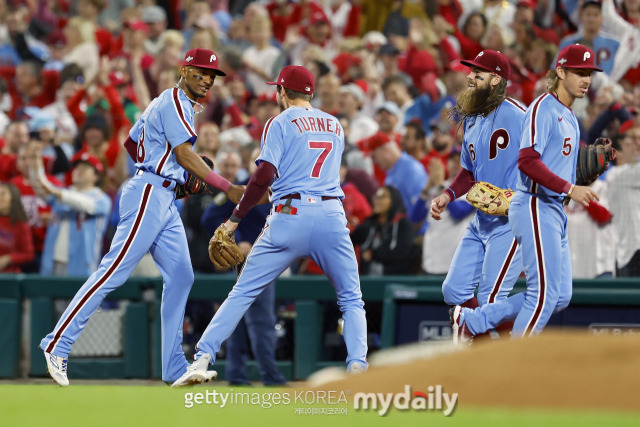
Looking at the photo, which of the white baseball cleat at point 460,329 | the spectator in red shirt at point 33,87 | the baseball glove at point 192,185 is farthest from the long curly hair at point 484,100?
the spectator in red shirt at point 33,87

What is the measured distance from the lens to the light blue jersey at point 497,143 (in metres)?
7.43

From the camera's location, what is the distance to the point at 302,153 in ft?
23.2

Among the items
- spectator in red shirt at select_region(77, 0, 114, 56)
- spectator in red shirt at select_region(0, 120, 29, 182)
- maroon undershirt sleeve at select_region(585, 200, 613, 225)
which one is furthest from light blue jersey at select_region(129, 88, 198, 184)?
spectator in red shirt at select_region(77, 0, 114, 56)

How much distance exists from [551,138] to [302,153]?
163 cm

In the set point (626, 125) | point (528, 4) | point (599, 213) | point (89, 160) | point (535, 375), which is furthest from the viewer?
point (528, 4)

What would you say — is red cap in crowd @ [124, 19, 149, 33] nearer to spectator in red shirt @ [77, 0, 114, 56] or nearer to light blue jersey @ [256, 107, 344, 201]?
spectator in red shirt @ [77, 0, 114, 56]

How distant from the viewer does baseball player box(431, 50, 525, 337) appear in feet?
24.4

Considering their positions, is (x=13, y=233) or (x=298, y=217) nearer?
(x=298, y=217)

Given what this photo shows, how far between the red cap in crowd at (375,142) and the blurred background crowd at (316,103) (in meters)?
0.02

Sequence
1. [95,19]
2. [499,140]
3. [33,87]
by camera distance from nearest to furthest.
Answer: [499,140] < [33,87] < [95,19]

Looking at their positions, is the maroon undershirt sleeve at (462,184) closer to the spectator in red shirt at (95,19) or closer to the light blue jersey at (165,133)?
the light blue jersey at (165,133)

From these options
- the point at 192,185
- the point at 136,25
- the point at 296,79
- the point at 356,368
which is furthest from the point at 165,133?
the point at 136,25

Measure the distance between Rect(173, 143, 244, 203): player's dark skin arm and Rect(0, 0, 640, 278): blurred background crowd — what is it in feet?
5.70

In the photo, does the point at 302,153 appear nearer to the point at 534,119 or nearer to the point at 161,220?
the point at 161,220
